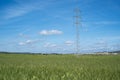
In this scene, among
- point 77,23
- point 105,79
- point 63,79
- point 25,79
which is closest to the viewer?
point 25,79

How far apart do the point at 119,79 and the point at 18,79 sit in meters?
4.13

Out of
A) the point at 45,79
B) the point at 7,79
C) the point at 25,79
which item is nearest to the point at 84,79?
the point at 45,79

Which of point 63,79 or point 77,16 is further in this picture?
point 77,16

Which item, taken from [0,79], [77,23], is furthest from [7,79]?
[77,23]

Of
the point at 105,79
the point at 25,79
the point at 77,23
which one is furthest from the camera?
the point at 77,23

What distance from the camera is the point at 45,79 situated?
23.5 feet

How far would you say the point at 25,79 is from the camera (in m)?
6.84

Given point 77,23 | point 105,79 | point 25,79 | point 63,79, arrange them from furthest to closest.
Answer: point 77,23
point 105,79
point 63,79
point 25,79

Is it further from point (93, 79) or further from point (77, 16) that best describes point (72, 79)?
point (77, 16)

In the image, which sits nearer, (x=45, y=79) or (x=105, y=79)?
(x=45, y=79)

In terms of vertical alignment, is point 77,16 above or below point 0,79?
above

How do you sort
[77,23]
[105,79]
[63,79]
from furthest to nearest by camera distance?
[77,23] → [105,79] → [63,79]

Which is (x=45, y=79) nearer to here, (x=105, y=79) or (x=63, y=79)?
(x=63, y=79)

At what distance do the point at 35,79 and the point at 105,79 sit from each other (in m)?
2.81
